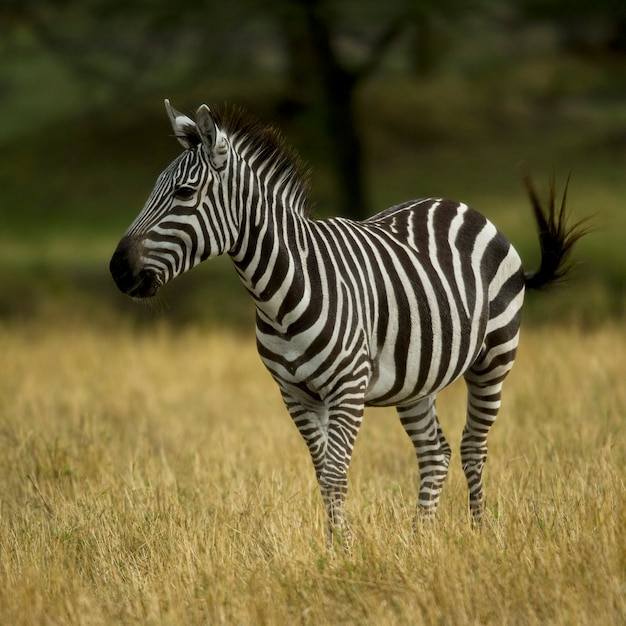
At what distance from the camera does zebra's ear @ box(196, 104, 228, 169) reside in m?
5.13

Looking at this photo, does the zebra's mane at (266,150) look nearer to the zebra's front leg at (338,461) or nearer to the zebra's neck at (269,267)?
the zebra's neck at (269,267)

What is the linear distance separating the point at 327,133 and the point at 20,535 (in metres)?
12.8

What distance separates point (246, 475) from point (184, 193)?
2.79 metres

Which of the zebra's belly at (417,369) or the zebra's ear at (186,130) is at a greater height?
the zebra's ear at (186,130)

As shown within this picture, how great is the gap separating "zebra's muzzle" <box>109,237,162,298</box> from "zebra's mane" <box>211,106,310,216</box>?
857 millimetres

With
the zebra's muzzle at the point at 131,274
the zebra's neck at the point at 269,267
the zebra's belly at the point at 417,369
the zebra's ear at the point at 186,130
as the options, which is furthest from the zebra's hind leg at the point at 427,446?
the zebra's ear at the point at 186,130

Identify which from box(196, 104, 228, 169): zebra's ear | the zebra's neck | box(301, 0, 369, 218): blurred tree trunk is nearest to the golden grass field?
the zebra's neck

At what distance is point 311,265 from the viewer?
552 centimetres

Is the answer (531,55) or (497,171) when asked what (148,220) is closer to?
(497,171)

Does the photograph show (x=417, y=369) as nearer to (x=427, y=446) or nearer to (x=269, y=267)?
(x=427, y=446)

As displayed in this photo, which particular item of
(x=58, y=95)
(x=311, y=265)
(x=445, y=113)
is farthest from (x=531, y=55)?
(x=311, y=265)

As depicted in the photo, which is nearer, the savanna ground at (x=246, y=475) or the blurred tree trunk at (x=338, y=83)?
the savanna ground at (x=246, y=475)

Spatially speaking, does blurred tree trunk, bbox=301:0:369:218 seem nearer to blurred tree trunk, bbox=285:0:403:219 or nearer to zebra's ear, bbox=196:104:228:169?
blurred tree trunk, bbox=285:0:403:219

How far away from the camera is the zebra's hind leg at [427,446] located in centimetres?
638
